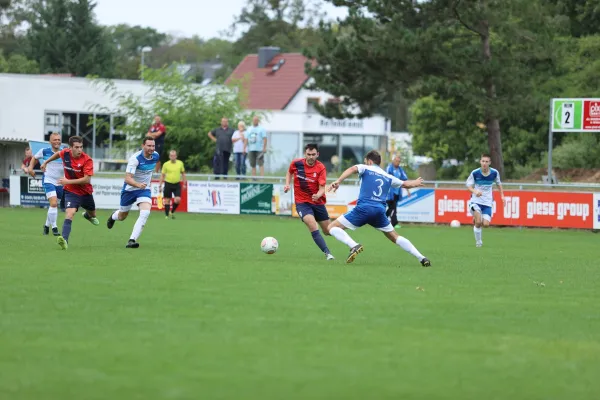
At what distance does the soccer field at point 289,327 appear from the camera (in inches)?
279

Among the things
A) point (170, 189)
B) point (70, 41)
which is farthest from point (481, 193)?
point (70, 41)

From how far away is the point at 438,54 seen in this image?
39.0 metres

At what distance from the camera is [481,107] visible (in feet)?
129

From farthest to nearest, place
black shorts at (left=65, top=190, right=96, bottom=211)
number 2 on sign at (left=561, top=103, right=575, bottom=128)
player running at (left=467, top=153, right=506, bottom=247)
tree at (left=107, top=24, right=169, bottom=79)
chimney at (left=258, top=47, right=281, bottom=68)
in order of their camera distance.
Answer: tree at (left=107, top=24, right=169, bottom=79)
chimney at (left=258, top=47, right=281, bottom=68)
number 2 on sign at (left=561, top=103, right=575, bottom=128)
player running at (left=467, top=153, right=506, bottom=247)
black shorts at (left=65, top=190, right=96, bottom=211)

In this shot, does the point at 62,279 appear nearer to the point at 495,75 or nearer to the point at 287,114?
the point at 495,75

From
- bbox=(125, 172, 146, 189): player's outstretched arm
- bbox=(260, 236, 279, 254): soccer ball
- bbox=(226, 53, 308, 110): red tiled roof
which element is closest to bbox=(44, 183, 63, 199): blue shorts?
bbox=(125, 172, 146, 189): player's outstretched arm

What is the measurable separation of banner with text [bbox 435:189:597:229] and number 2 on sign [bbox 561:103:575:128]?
305cm

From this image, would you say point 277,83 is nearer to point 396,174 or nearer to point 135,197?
point 396,174

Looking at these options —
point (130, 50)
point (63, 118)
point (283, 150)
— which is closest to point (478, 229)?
point (63, 118)

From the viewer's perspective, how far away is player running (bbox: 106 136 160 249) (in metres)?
18.4

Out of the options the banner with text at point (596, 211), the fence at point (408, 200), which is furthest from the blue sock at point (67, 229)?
the banner with text at point (596, 211)

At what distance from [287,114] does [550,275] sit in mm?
56028

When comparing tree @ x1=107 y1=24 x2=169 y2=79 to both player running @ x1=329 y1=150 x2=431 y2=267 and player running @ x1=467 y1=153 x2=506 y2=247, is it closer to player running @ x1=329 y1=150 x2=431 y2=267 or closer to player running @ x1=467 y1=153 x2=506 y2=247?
player running @ x1=467 y1=153 x2=506 y2=247

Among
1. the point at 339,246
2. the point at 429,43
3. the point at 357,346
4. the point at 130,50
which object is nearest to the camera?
the point at 357,346
